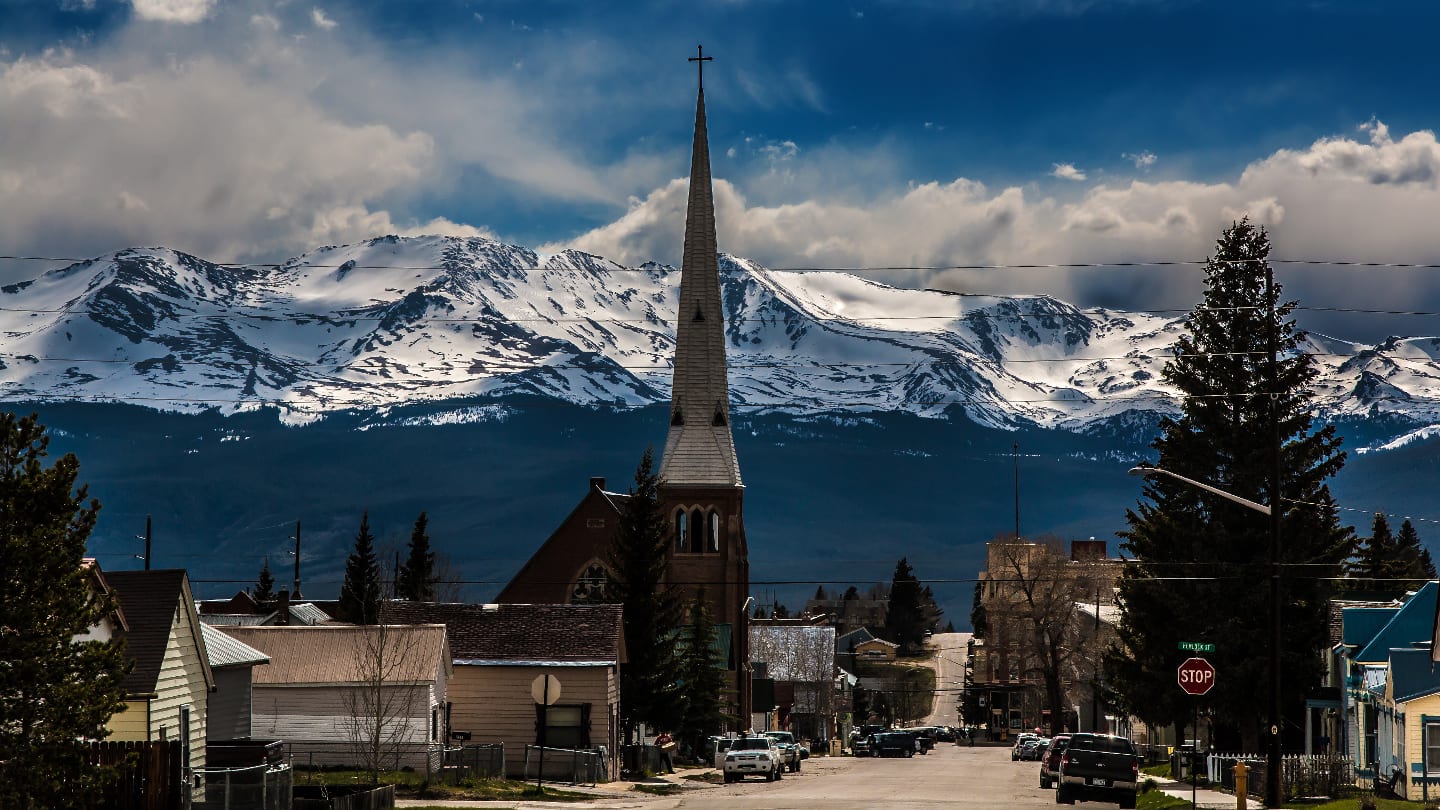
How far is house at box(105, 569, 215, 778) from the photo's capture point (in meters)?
37.0

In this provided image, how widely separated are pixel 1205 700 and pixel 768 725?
67.3 metres

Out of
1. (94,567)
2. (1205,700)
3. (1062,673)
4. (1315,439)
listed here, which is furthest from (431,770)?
(1062,673)

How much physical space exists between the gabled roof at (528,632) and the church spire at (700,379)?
124 feet

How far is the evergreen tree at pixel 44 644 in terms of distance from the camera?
82.2 feet

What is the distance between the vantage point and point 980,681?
19938 centimetres

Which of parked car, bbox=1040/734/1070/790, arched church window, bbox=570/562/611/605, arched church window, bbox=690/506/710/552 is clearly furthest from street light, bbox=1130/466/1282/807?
arched church window, bbox=570/562/611/605

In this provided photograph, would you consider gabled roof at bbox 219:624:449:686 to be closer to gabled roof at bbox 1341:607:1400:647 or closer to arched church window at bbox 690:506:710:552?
gabled roof at bbox 1341:607:1400:647

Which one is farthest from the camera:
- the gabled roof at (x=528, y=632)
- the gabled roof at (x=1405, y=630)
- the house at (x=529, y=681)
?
the gabled roof at (x=528, y=632)

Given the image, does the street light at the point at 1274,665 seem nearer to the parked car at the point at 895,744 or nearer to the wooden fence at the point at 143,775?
the wooden fence at the point at 143,775

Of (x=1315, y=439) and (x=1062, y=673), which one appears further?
(x=1062, y=673)

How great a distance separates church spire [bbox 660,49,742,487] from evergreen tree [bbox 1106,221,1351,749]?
43.3 metres

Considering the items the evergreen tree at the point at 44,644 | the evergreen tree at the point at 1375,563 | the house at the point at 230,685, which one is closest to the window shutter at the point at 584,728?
the house at the point at 230,685

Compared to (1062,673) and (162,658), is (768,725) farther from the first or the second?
(162,658)

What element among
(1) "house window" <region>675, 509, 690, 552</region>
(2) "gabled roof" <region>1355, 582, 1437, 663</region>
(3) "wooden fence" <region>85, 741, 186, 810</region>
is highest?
(1) "house window" <region>675, 509, 690, 552</region>
